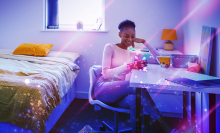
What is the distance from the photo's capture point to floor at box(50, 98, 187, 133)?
1818 millimetres

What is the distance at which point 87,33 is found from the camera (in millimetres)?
2799

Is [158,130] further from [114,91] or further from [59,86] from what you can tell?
[59,86]

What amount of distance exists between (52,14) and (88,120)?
216 cm

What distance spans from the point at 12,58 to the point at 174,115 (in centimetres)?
244

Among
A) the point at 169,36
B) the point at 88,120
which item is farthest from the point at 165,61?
the point at 88,120

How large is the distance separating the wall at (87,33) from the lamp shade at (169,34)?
0.19m

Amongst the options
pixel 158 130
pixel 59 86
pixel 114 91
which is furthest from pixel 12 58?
pixel 158 130

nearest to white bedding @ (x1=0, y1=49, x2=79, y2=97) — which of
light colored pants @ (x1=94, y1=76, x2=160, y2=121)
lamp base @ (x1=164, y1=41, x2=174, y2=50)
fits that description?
light colored pants @ (x1=94, y1=76, x2=160, y2=121)

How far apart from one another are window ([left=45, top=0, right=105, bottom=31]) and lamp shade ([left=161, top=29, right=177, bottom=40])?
3.53 ft

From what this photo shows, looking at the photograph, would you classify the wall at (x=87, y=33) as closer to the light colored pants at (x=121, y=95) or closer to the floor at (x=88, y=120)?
the floor at (x=88, y=120)

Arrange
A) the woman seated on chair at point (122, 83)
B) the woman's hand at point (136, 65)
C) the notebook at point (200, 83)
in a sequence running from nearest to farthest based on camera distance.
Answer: the notebook at point (200, 83) < the woman seated on chair at point (122, 83) < the woman's hand at point (136, 65)

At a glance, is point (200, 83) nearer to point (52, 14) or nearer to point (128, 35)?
point (128, 35)

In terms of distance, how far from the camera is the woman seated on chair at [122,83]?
1.10 m

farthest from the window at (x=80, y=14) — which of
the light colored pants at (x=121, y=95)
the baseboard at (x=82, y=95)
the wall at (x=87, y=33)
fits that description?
the light colored pants at (x=121, y=95)
